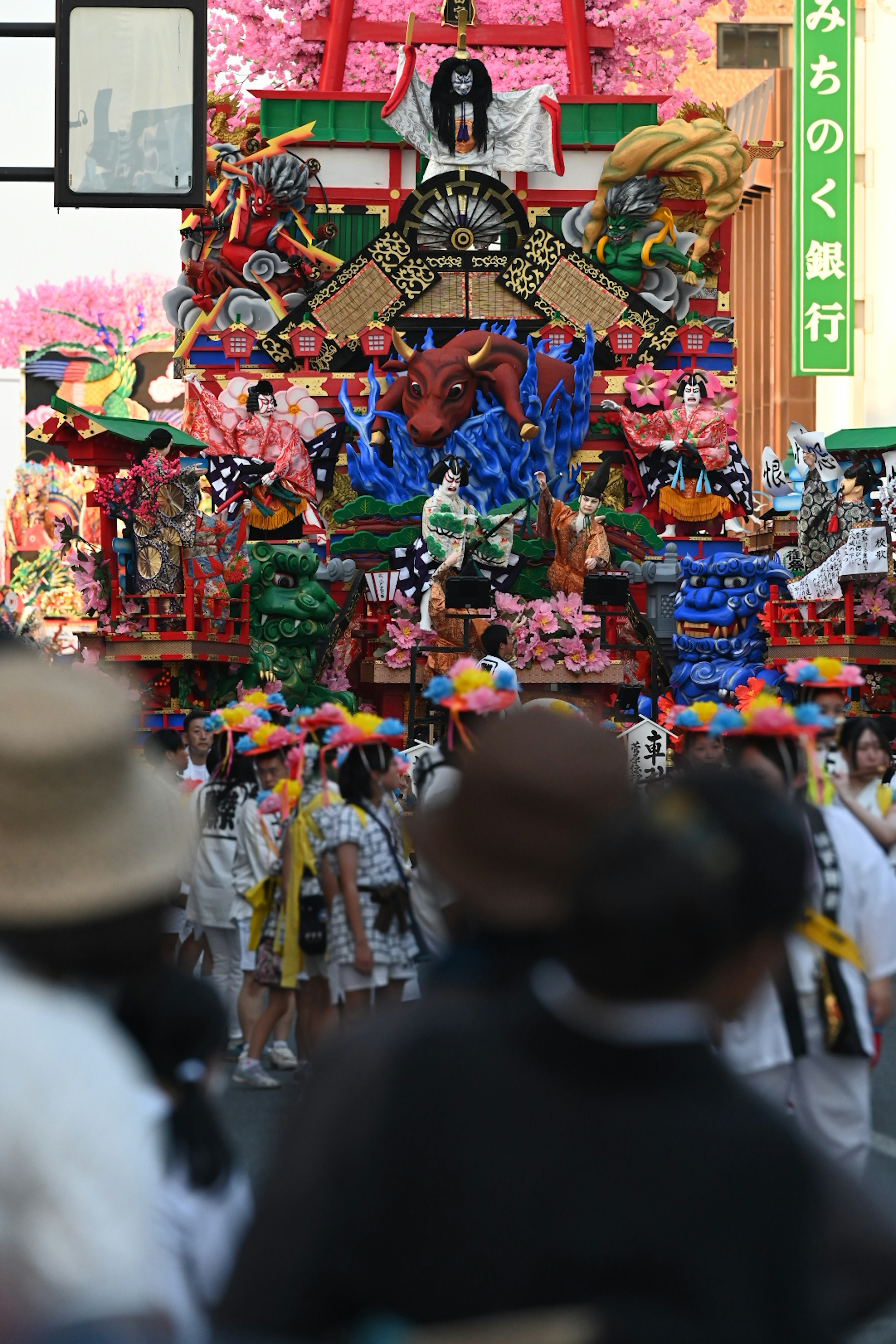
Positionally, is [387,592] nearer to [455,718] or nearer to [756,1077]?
[455,718]

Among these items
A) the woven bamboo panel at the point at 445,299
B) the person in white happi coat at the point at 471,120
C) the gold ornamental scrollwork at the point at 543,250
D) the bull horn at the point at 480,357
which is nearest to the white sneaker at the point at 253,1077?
the bull horn at the point at 480,357

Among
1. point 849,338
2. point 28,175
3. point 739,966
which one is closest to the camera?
point 739,966

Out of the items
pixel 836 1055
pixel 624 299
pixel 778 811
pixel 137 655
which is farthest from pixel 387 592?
pixel 778 811

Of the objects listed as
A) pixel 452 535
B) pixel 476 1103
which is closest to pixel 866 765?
pixel 476 1103

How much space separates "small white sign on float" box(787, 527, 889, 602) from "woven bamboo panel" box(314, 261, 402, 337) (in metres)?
8.28

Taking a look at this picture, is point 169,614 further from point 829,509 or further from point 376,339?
point 376,339

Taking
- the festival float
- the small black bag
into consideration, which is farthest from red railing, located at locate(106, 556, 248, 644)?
the small black bag

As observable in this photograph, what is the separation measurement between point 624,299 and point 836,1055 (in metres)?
20.2

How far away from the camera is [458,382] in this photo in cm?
2145

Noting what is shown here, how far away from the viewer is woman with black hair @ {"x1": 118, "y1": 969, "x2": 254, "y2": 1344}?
2398 mm

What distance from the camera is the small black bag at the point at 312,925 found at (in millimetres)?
6547

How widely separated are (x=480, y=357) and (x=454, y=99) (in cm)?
432

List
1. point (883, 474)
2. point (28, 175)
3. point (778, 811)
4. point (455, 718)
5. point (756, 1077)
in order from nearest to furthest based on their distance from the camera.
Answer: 1. point (778, 811)
2. point (756, 1077)
3. point (455, 718)
4. point (28, 175)
5. point (883, 474)

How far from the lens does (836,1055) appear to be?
12.9ft
